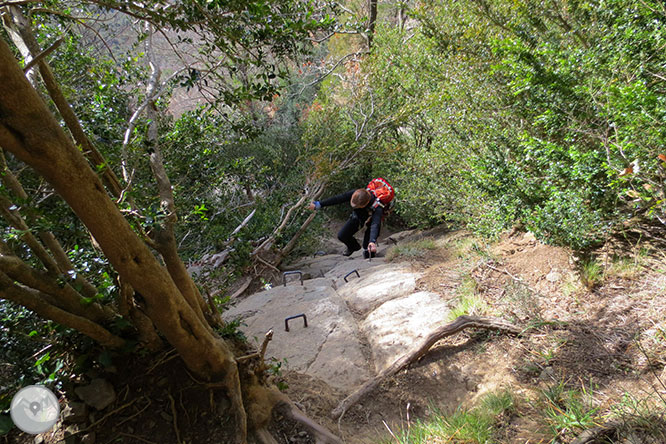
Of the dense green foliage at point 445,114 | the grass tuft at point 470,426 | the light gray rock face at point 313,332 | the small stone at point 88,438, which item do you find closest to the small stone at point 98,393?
the small stone at point 88,438

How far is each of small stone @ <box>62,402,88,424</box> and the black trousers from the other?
608 centimetres

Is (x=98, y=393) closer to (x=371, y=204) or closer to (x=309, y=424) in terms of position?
(x=309, y=424)

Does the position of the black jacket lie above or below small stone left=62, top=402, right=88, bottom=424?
below

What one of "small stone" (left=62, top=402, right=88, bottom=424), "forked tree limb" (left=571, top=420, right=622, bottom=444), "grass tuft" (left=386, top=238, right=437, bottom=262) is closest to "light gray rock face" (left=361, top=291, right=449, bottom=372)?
"forked tree limb" (left=571, top=420, right=622, bottom=444)

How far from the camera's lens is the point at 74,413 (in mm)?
1912

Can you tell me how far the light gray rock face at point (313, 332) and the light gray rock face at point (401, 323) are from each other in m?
0.21

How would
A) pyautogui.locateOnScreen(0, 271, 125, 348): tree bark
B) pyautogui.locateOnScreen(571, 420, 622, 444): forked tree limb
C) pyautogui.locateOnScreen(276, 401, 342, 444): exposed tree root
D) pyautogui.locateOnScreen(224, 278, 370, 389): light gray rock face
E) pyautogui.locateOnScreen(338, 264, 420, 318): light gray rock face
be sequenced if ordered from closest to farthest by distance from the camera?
1. pyautogui.locateOnScreen(0, 271, 125, 348): tree bark
2. pyautogui.locateOnScreen(571, 420, 622, 444): forked tree limb
3. pyautogui.locateOnScreen(276, 401, 342, 444): exposed tree root
4. pyautogui.locateOnScreen(224, 278, 370, 389): light gray rock face
5. pyautogui.locateOnScreen(338, 264, 420, 318): light gray rock face

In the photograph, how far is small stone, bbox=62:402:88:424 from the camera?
1.91 m

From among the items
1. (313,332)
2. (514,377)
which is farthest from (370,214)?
(514,377)

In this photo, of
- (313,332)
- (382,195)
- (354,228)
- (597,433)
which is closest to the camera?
(597,433)

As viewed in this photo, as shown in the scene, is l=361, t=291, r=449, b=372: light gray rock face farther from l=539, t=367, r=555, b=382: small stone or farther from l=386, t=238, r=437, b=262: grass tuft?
l=386, t=238, r=437, b=262: grass tuft

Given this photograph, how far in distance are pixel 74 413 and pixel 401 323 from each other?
120 inches

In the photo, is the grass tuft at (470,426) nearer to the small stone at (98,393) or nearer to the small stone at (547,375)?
the small stone at (547,375)

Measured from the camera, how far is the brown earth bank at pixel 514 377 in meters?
1.97
